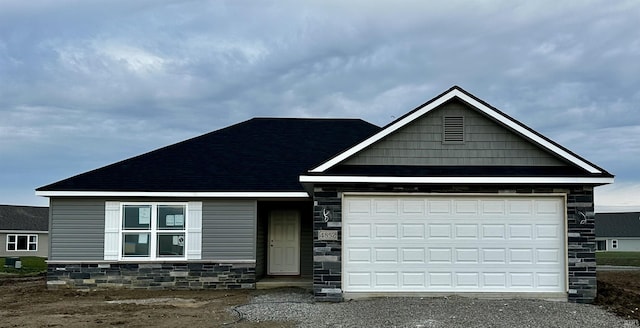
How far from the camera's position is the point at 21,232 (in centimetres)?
4459

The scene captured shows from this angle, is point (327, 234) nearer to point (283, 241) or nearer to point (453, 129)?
point (453, 129)

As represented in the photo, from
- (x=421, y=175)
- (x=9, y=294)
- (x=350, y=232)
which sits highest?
(x=421, y=175)

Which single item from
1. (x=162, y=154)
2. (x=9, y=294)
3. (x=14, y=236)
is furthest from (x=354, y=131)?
(x=14, y=236)

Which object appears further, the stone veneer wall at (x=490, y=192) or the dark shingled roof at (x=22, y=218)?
the dark shingled roof at (x=22, y=218)

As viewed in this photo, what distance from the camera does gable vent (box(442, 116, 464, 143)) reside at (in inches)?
552

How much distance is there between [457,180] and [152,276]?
8.47 meters

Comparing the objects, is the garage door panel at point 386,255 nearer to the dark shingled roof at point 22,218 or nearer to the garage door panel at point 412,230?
the garage door panel at point 412,230

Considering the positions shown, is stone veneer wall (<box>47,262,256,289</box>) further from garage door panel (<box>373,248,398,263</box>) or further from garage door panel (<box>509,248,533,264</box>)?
garage door panel (<box>509,248,533,264</box>)

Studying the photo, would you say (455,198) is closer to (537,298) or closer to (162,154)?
(537,298)

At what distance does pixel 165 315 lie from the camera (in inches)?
484

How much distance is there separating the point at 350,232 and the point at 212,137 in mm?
8252

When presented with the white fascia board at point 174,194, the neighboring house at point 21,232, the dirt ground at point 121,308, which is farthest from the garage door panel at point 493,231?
the neighboring house at point 21,232

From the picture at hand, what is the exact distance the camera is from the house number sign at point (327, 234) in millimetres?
13469

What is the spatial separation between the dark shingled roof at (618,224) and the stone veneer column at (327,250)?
57.3 metres
